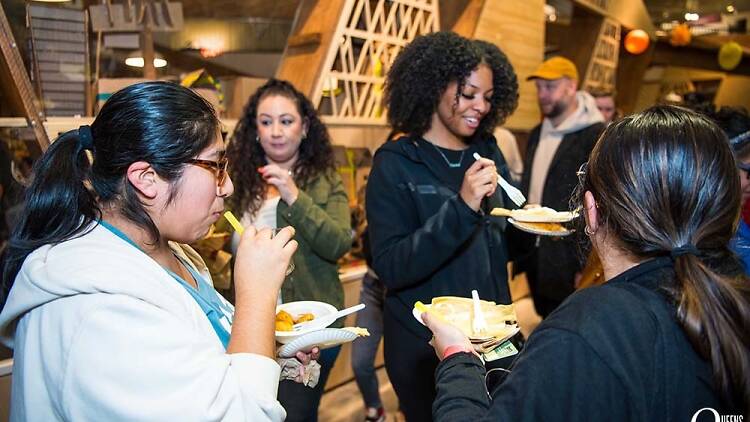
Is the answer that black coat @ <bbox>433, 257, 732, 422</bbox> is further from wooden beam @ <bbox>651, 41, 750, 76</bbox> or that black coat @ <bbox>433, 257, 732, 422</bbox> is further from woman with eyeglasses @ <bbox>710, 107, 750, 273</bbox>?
wooden beam @ <bbox>651, 41, 750, 76</bbox>

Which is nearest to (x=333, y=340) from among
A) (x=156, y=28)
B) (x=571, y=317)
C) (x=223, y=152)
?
(x=223, y=152)

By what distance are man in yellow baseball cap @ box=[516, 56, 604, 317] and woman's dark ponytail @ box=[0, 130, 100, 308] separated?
2.09 metres

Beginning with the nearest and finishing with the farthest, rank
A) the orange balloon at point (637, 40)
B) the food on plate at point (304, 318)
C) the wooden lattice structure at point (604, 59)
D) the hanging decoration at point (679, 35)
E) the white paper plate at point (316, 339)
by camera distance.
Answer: the white paper plate at point (316, 339), the food on plate at point (304, 318), the wooden lattice structure at point (604, 59), the orange balloon at point (637, 40), the hanging decoration at point (679, 35)

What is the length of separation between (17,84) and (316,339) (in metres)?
1.60

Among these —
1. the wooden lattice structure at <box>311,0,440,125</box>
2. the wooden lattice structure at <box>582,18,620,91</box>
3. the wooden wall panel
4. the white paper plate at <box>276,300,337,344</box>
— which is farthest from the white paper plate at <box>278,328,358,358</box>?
the wooden lattice structure at <box>582,18,620,91</box>

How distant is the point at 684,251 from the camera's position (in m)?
0.84

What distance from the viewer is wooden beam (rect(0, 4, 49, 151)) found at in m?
2.01

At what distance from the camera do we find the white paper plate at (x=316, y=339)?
1.23 meters

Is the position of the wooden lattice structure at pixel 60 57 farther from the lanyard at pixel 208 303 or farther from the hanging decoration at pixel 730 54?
the hanging decoration at pixel 730 54

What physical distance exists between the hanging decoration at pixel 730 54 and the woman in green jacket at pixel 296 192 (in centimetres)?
717

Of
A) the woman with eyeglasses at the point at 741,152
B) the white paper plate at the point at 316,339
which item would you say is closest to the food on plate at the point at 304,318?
the white paper plate at the point at 316,339

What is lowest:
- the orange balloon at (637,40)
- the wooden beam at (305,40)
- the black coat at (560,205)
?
the black coat at (560,205)

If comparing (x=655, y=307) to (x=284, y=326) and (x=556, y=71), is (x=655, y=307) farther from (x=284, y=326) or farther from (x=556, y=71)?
(x=556, y=71)

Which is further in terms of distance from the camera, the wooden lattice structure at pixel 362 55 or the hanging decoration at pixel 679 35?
the hanging decoration at pixel 679 35
